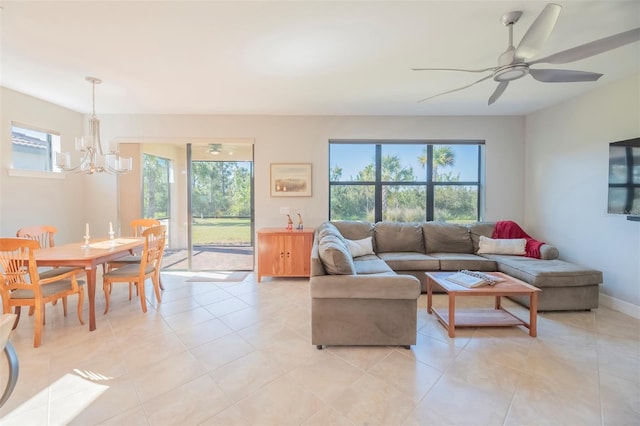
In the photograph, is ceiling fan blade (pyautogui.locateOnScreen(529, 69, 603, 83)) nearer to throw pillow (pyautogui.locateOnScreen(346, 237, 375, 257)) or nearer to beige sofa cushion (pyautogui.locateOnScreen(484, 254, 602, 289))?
beige sofa cushion (pyautogui.locateOnScreen(484, 254, 602, 289))

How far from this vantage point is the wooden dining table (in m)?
2.46

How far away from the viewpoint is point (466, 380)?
72.5 inches

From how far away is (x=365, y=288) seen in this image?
7.09ft

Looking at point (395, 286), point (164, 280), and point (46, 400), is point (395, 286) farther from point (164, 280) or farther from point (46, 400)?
point (164, 280)

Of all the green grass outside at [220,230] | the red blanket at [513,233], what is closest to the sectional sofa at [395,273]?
the red blanket at [513,233]

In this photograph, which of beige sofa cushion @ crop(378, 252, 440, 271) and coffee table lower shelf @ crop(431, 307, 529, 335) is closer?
coffee table lower shelf @ crop(431, 307, 529, 335)

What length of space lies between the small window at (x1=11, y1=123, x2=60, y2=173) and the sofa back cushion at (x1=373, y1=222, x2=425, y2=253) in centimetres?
507

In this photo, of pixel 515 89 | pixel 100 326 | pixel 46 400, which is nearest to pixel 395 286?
pixel 46 400

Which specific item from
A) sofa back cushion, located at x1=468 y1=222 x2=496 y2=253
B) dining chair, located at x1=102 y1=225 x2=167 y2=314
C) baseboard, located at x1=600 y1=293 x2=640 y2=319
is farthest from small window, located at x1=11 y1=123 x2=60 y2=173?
baseboard, located at x1=600 y1=293 x2=640 y2=319

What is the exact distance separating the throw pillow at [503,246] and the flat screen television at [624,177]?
101cm

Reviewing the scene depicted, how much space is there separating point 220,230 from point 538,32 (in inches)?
189

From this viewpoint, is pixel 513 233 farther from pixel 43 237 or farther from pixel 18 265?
pixel 43 237

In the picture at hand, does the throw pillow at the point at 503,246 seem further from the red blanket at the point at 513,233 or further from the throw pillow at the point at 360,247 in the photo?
the throw pillow at the point at 360,247

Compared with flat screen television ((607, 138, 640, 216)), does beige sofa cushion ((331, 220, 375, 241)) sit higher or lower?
lower
